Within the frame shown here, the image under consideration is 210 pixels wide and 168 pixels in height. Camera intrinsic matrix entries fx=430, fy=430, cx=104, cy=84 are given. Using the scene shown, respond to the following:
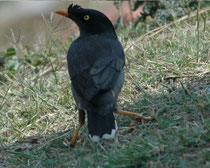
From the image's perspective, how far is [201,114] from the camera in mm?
4301

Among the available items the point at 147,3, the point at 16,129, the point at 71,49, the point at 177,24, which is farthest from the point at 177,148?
the point at 147,3

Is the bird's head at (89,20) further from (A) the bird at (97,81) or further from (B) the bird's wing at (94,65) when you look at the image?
(B) the bird's wing at (94,65)

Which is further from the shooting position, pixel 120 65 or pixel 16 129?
pixel 16 129

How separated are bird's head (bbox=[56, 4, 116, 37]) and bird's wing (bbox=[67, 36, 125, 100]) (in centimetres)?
32

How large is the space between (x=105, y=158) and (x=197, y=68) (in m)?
2.24

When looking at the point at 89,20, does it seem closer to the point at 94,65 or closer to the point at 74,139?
the point at 94,65

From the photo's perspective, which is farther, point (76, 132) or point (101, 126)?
point (76, 132)

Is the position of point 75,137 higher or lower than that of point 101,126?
lower

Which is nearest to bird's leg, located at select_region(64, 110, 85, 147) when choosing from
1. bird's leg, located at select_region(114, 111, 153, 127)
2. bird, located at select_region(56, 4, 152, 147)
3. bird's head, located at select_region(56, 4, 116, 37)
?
bird, located at select_region(56, 4, 152, 147)

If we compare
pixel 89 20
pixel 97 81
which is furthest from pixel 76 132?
pixel 89 20

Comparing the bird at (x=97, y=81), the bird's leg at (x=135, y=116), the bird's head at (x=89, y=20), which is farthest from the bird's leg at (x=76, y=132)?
the bird's head at (x=89, y=20)

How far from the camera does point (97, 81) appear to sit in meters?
4.51

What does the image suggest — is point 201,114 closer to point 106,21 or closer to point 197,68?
point 197,68

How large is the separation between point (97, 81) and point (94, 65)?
29cm
